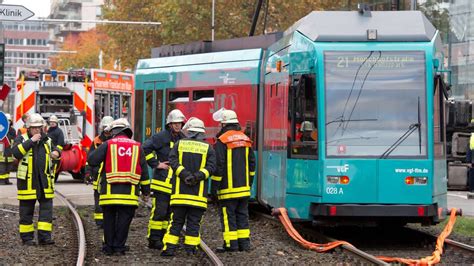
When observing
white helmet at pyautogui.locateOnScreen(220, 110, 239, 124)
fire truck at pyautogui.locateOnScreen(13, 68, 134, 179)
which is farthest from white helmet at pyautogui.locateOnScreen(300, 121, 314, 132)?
fire truck at pyautogui.locateOnScreen(13, 68, 134, 179)

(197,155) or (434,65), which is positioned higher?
(434,65)

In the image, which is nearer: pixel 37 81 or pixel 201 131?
pixel 201 131

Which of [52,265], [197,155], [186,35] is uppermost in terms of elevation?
[186,35]

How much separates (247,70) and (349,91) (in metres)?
5.23

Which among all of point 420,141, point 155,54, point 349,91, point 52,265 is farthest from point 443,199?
point 155,54

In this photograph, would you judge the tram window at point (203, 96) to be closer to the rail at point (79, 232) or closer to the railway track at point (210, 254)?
the rail at point (79, 232)

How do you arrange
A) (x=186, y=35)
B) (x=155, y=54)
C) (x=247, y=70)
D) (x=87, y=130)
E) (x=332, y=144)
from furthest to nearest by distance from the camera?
(x=186, y=35)
(x=87, y=130)
(x=155, y=54)
(x=247, y=70)
(x=332, y=144)

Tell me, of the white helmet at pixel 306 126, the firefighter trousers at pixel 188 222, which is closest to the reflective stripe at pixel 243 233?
the firefighter trousers at pixel 188 222

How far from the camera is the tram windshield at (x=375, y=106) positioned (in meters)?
15.1

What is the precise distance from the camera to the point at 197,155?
1378 cm

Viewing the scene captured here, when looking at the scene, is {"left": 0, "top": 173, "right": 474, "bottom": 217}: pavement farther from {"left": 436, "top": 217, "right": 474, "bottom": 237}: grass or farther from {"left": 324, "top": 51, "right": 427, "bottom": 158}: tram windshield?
{"left": 324, "top": 51, "right": 427, "bottom": 158}: tram windshield

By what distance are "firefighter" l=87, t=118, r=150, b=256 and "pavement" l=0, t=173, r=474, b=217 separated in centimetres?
928

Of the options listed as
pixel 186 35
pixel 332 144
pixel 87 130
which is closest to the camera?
pixel 332 144

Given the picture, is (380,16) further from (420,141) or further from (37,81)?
(37,81)
